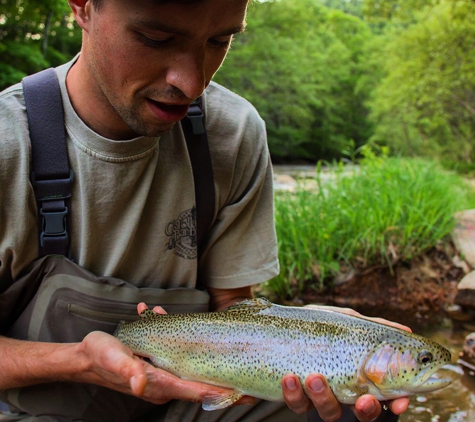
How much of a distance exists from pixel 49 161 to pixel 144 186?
407 millimetres

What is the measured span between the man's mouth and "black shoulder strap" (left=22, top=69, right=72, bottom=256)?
0.42 metres

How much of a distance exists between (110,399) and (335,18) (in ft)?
Result: 235

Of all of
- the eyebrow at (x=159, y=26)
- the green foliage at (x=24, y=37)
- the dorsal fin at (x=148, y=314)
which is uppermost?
the eyebrow at (x=159, y=26)

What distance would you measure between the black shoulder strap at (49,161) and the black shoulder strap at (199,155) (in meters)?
0.57

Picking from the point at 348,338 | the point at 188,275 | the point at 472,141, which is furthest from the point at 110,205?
the point at 472,141

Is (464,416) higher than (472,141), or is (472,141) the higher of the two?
(464,416)

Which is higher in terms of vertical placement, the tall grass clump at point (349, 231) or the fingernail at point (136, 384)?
the fingernail at point (136, 384)

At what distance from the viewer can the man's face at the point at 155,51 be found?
1.87 meters

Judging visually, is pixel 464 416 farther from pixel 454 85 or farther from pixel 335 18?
pixel 335 18

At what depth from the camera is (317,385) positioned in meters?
1.92

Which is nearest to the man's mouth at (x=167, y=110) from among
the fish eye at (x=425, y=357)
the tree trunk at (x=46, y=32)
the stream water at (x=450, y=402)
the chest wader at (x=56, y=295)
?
the chest wader at (x=56, y=295)

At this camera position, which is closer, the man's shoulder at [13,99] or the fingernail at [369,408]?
the fingernail at [369,408]

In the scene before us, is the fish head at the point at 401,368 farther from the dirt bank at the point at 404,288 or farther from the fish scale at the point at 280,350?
the dirt bank at the point at 404,288

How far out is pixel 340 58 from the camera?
53.5 metres
